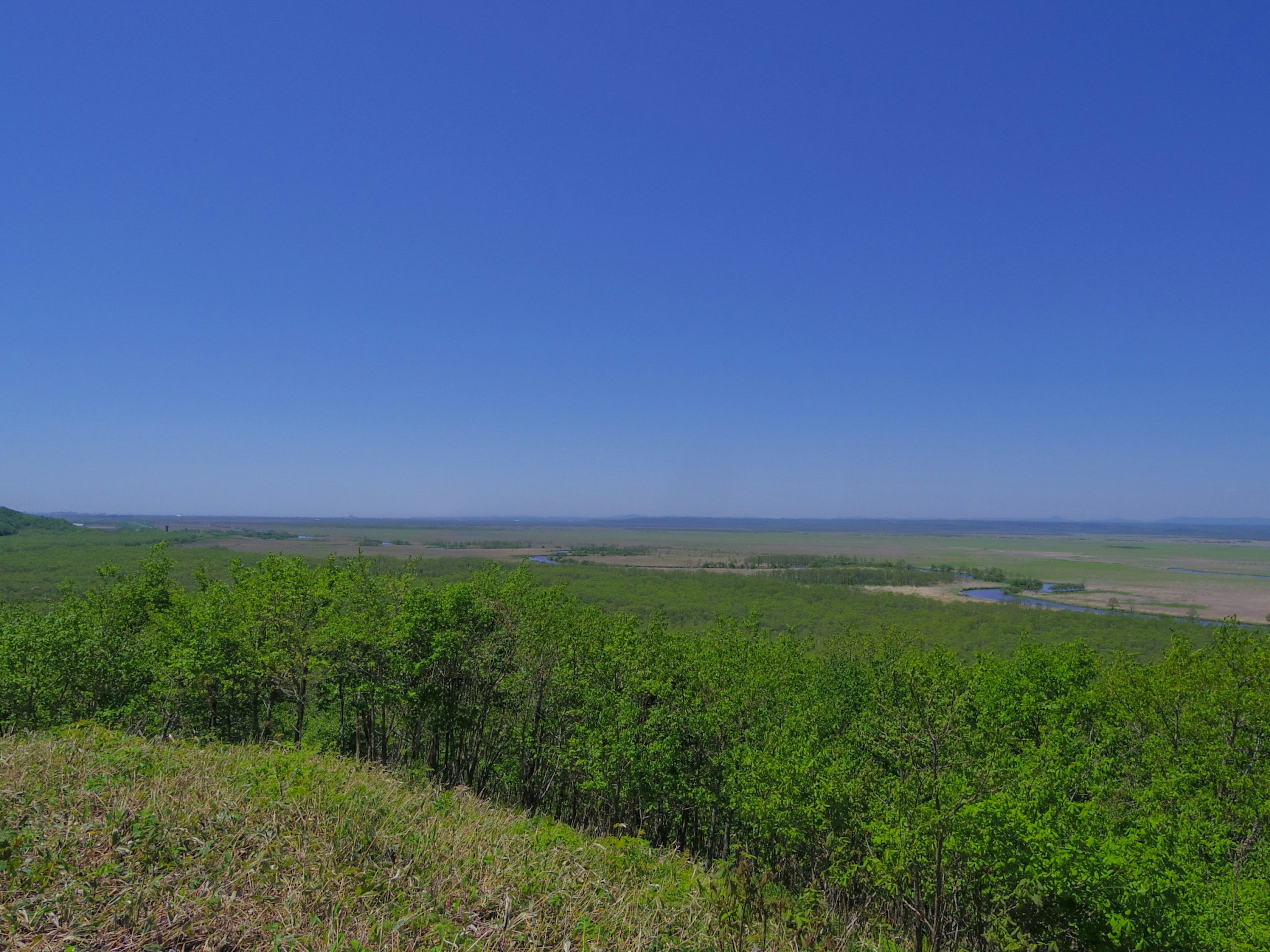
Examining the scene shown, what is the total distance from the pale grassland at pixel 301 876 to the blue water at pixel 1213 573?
634 feet

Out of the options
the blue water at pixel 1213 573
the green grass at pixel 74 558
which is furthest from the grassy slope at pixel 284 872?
the blue water at pixel 1213 573

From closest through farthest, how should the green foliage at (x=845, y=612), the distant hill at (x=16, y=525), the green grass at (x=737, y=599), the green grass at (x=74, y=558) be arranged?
the green foliage at (x=845, y=612) < the green grass at (x=737, y=599) < the green grass at (x=74, y=558) < the distant hill at (x=16, y=525)

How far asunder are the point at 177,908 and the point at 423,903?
1782 mm

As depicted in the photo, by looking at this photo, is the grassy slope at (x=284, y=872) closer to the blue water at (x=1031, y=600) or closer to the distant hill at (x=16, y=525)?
the blue water at (x=1031, y=600)

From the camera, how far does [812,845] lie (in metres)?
17.4

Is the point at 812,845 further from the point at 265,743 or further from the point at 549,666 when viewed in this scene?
the point at 265,743

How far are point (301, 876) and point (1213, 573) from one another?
20900 cm

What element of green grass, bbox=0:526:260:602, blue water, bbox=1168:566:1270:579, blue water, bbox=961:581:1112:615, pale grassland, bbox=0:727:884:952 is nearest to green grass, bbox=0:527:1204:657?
green grass, bbox=0:526:260:602

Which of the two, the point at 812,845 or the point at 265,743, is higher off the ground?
the point at 265,743

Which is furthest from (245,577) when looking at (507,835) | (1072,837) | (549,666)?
(1072,837)

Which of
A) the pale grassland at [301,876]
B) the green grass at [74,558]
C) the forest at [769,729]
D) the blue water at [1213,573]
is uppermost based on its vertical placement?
the pale grassland at [301,876]

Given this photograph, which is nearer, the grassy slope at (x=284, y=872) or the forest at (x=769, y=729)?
the grassy slope at (x=284, y=872)

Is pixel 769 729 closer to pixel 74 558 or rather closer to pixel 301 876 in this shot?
pixel 301 876

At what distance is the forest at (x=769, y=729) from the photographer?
12734 mm
